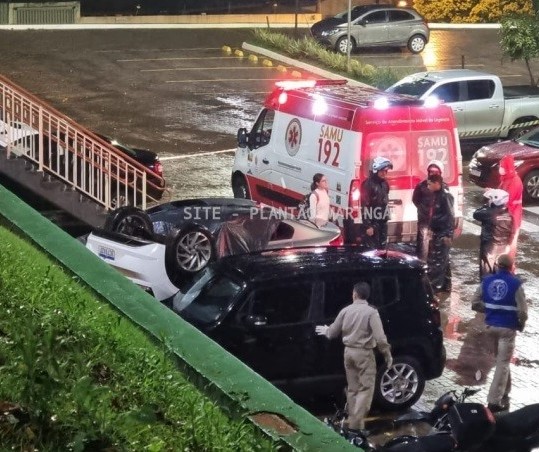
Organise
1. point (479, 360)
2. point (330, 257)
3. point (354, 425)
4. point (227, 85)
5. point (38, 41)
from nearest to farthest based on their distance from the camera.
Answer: point (354, 425) → point (330, 257) → point (479, 360) → point (227, 85) → point (38, 41)

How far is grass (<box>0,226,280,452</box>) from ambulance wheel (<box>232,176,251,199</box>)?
41.6 feet

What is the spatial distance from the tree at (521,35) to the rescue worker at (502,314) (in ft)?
63.9

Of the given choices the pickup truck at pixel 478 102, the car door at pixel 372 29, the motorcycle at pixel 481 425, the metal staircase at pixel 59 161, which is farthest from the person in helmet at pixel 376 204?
the car door at pixel 372 29

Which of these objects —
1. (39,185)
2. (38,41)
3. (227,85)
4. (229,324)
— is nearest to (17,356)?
(229,324)

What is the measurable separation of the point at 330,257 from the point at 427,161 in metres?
5.07

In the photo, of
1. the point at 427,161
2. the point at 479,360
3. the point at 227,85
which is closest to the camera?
the point at 479,360

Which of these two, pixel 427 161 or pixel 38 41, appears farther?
pixel 38 41

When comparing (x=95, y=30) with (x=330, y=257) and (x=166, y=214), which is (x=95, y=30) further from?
(x=330, y=257)

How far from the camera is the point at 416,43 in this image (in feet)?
119

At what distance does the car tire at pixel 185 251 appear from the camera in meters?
13.4

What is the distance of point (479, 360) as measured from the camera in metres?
12.9

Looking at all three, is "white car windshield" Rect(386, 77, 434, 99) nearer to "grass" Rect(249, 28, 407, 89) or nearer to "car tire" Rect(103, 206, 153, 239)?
"grass" Rect(249, 28, 407, 89)

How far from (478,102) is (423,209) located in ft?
33.3

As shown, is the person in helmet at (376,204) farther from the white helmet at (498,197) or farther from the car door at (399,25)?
the car door at (399,25)
